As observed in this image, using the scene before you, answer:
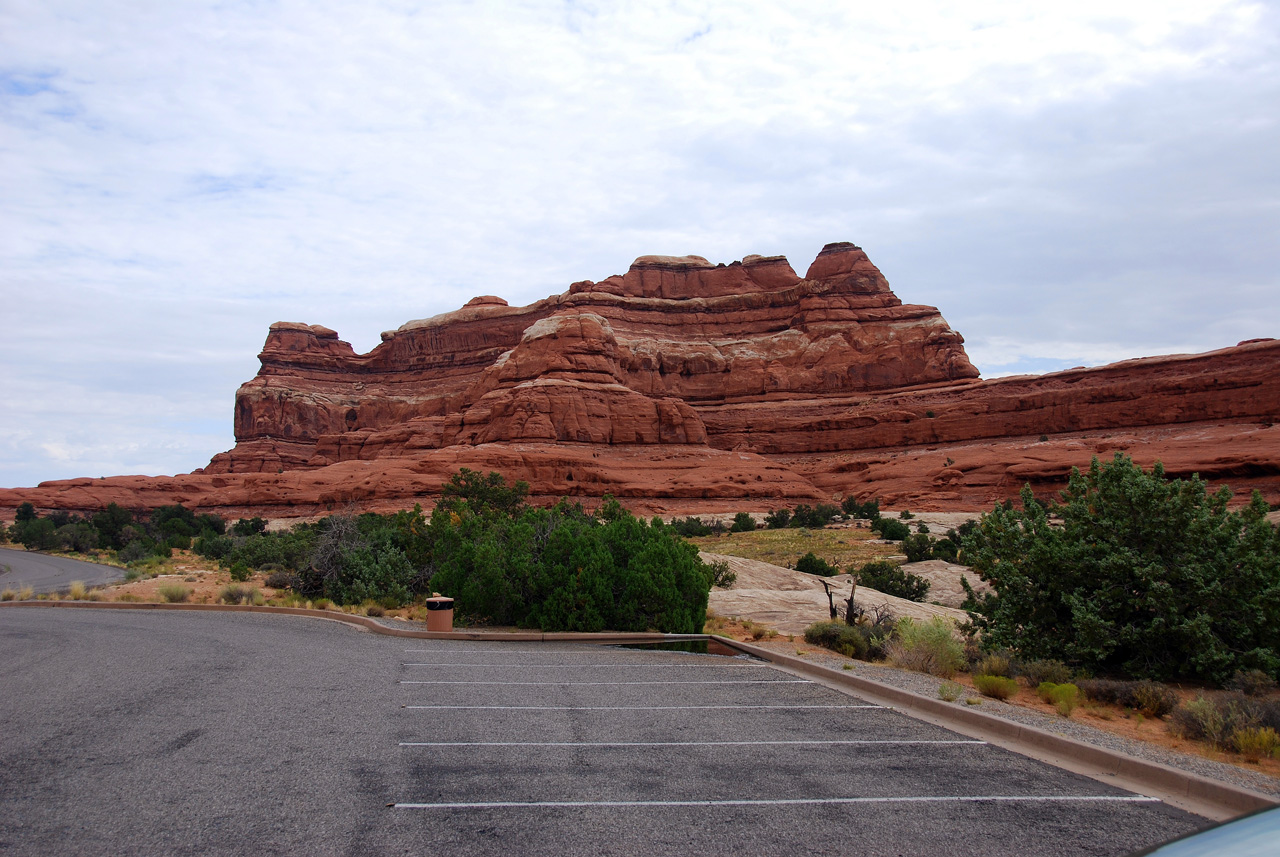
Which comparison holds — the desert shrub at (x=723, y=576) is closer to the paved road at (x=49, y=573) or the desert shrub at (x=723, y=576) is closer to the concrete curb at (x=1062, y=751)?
the concrete curb at (x=1062, y=751)

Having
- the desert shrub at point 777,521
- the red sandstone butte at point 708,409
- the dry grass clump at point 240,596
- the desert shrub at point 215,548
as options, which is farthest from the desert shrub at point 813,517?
the dry grass clump at point 240,596

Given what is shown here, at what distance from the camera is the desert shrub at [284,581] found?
22188mm

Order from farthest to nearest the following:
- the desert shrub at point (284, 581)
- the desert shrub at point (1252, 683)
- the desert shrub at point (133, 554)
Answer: the desert shrub at point (133, 554) < the desert shrub at point (284, 581) < the desert shrub at point (1252, 683)

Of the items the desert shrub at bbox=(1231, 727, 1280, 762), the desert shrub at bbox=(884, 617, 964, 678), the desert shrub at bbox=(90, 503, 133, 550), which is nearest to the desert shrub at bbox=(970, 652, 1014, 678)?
the desert shrub at bbox=(884, 617, 964, 678)

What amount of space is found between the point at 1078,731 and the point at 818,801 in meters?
3.62

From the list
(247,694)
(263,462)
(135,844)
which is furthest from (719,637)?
(263,462)

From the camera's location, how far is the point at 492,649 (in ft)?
44.8

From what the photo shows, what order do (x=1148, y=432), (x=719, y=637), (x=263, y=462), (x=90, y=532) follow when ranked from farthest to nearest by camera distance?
1. (x=263, y=462)
2. (x=1148, y=432)
3. (x=90, y=532)
4. (x=719, y=637)

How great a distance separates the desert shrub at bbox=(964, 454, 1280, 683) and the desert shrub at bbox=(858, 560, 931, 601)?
11045mm

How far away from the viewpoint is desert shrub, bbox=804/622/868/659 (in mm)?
13234

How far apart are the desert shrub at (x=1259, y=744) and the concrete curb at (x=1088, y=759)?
4.28ft

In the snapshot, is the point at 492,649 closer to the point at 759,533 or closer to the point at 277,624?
the point at 277,624

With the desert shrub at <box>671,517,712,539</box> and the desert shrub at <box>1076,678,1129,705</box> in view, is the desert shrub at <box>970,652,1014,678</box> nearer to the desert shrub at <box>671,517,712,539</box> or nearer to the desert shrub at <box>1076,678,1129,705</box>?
the desert shrub at <box>1076,678,1129,705</box>

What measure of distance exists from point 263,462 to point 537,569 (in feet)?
315
